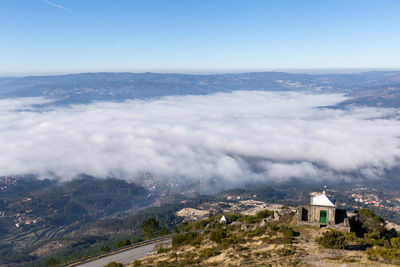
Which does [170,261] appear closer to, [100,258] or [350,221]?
[100,258]

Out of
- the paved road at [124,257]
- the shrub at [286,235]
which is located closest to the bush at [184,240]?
the paved road at [124,257]

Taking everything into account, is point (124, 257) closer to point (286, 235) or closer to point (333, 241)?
point (286, 235)

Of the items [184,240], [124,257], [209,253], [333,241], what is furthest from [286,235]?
[124,257]

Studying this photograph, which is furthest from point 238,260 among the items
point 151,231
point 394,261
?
point 151,231

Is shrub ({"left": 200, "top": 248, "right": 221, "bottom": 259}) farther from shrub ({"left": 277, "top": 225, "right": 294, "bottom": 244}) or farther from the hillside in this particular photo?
shrub ({"left": 277, "top": 225, "right": 294, "bottom": 244})

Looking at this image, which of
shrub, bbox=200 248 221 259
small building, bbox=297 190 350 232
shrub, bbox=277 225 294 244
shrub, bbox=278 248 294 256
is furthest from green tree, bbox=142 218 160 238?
shrub, bbox=278 248 294 256
